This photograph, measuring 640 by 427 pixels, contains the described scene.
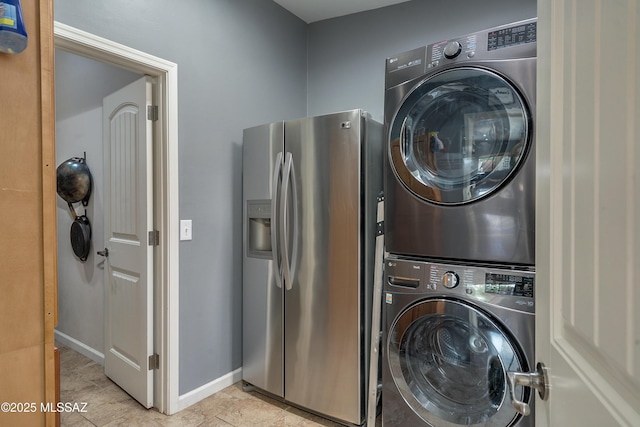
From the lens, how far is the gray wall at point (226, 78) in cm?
218

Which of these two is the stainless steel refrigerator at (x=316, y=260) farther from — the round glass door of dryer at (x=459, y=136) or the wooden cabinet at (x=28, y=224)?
the wooden cabinet at (x=28, y=224)

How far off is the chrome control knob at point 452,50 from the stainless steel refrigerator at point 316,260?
1.77 ft

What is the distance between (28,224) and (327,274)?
143 cm

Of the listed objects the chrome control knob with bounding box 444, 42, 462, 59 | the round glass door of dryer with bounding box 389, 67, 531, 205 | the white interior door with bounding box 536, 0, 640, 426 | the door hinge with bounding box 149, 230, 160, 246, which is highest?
the chrome control knob with bounding box 444, 42, 462, 59

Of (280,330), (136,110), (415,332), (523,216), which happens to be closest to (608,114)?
(523,216)

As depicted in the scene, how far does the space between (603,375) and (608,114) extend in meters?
0.31

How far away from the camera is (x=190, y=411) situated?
86.3 inches

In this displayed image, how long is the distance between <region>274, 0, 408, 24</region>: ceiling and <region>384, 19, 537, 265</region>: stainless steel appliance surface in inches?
48.7

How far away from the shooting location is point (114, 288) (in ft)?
8.41

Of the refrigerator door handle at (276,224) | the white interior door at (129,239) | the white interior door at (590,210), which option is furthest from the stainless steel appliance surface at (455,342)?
the white interior door at (129,239)

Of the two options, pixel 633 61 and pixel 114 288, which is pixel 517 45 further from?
pixel 114 288

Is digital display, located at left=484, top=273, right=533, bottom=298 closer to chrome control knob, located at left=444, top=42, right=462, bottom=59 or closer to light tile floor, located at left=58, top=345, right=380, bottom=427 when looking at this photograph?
Answer: chrome control knob, located at left=444, top=42, right=462, bottom=59

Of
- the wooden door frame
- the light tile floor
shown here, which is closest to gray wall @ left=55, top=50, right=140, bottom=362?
the light tile floor

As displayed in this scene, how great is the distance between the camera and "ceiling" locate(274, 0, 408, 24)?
9.10ft
